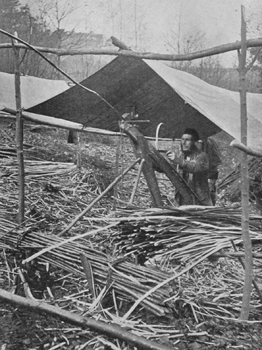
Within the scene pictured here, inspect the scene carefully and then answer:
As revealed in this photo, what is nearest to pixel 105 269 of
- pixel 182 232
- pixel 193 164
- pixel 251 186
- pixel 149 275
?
pixel 149 275

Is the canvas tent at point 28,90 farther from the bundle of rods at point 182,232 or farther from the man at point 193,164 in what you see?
the bundle of rods at point 182,232


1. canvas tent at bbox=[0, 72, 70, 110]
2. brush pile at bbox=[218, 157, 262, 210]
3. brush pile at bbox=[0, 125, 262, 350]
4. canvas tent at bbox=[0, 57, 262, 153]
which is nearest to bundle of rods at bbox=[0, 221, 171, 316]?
brush pile at bbox=[0, 125, 262, 350]

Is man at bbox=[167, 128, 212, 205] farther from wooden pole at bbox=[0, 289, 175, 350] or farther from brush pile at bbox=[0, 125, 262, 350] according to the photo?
wooden pole at bbox=[0, 289, 175, 350]

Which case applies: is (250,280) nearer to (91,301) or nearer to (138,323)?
(138,323)

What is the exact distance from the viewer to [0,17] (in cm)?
1359

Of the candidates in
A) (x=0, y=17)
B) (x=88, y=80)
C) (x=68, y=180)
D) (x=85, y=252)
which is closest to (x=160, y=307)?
(x=85, y=252)

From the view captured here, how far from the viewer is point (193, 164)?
4.70m

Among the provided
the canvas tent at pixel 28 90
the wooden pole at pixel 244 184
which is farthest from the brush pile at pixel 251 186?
the wooden pole at pixel 244 184

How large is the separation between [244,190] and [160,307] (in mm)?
790

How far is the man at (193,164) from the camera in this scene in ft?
15.4

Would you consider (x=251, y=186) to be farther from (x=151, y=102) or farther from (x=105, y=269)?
(x=105, y=269)

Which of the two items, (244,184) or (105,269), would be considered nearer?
(244,184)

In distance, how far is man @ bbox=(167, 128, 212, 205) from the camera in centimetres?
470

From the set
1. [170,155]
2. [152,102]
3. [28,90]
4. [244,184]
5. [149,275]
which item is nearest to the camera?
[244,184]
